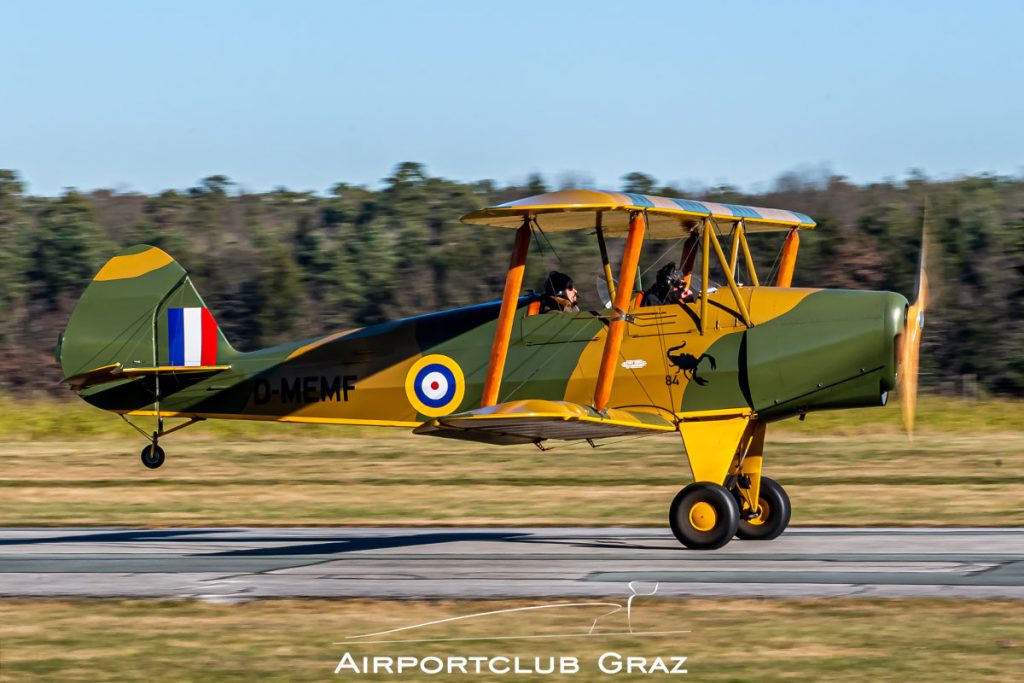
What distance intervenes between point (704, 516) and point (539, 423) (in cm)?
201

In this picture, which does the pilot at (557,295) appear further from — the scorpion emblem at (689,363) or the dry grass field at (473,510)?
the dry grass field at (473,510)

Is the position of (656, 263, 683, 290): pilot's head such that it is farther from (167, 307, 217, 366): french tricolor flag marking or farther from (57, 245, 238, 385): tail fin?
(167, 307, 217, 366): french tricolor flag marking

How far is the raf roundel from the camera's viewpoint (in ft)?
45.0

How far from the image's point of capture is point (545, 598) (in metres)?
10.5

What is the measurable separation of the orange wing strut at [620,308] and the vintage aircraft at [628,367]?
0.02 metres

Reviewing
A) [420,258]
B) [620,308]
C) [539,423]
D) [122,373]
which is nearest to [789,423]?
[122,373]

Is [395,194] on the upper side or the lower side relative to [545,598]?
upper

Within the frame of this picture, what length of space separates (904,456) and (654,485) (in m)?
5.60

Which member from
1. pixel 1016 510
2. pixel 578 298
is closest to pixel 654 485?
pixel 1016 510

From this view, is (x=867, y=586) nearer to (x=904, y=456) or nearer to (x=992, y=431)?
(x=904, y=456)

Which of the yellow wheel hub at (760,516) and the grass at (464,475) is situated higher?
the yellow wheel hub at (760,516)

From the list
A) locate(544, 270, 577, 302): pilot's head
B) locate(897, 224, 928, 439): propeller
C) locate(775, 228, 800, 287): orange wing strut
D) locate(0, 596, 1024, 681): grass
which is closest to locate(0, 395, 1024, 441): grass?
locate(775, 228, 800, 287): orange wing strut

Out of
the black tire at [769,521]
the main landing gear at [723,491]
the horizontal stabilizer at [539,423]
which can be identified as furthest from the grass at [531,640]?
the black tire at [769,521]

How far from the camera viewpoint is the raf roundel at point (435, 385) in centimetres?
1372
